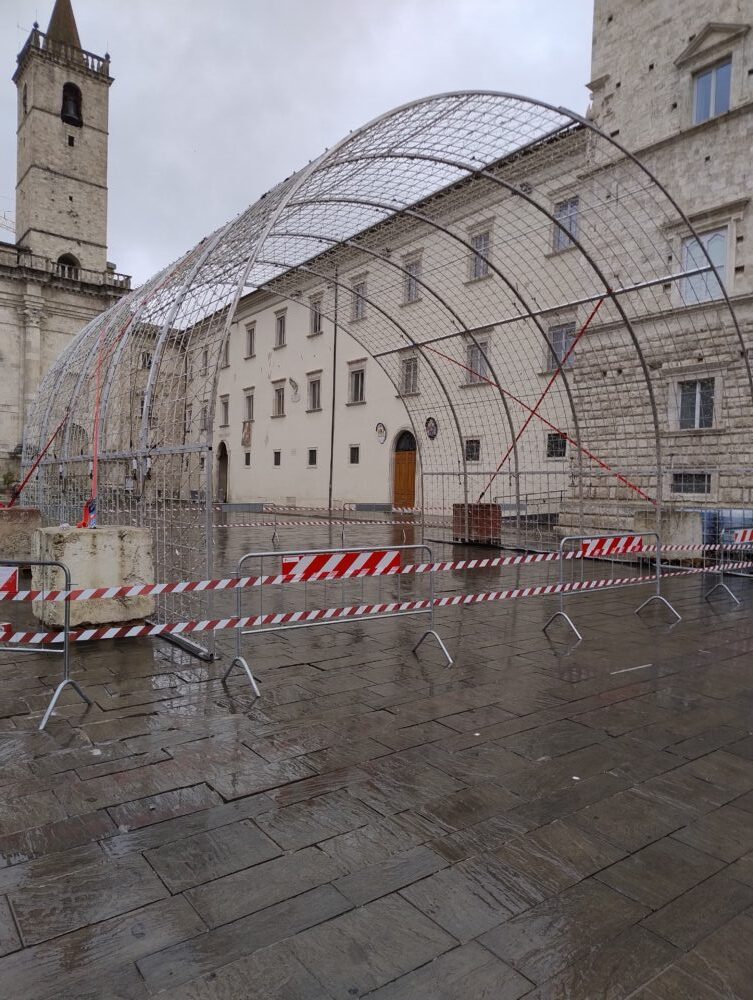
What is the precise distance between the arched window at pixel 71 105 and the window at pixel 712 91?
117 ft

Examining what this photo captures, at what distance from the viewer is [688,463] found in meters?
16.3

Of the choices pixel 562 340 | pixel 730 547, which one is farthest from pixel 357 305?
pixel 730 547

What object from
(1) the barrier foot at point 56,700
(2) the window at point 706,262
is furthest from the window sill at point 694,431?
(1) the barrier foot at point 56,700

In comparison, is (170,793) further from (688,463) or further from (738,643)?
(688,463)

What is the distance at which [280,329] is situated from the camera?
3475cm

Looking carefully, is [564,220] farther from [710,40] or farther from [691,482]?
[691,482]

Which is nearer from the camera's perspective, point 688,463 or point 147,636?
point 147,636

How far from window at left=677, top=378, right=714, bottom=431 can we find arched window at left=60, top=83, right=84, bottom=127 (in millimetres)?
38278

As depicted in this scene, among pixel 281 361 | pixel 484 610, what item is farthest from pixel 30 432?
pixel 281 361

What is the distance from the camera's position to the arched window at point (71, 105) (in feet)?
128

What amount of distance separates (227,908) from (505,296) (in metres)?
20.9

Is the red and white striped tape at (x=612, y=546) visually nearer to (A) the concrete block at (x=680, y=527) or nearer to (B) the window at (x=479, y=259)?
(A) the concrete block at (x=680, y=527)

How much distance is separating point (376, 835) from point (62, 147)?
45014 mm

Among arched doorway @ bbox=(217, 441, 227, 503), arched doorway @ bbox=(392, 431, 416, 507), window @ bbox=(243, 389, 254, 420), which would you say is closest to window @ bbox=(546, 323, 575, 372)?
arched doorway @ bbox=(392, 431, 416, 507)
